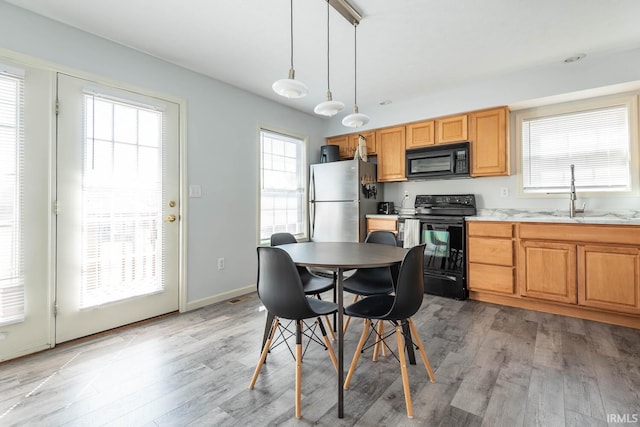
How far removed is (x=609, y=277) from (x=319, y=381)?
2.75 meters

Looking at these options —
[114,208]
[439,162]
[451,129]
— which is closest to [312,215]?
[439,162]

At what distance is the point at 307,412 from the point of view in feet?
5.01

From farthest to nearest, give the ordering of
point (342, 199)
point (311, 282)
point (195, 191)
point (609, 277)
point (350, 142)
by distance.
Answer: point (350, 142) < point (342, 199) < point (195, 191) < point (609, 277) < point (311, 282)

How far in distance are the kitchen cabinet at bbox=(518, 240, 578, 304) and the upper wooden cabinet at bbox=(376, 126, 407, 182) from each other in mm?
1719

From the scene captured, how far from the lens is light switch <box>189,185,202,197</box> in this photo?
3061 mm

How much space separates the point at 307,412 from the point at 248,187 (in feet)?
8.65

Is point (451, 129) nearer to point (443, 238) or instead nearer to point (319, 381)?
point (443, 238)

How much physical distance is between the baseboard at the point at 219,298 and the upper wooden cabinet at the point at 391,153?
7.85 ft

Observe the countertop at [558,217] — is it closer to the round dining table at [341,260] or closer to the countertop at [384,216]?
the countertop at [384,216]

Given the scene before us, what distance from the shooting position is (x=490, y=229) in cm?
322

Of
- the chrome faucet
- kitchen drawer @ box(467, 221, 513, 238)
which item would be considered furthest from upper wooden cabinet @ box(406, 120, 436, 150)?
the chrome faucet

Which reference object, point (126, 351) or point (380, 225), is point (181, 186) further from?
point (380, 225)

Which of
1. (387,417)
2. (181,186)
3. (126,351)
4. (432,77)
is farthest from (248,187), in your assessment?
(387,417)

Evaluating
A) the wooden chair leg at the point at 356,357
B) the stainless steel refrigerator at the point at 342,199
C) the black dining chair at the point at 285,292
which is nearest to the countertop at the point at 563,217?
the stainless steel refrigerator at the point at 342,199
